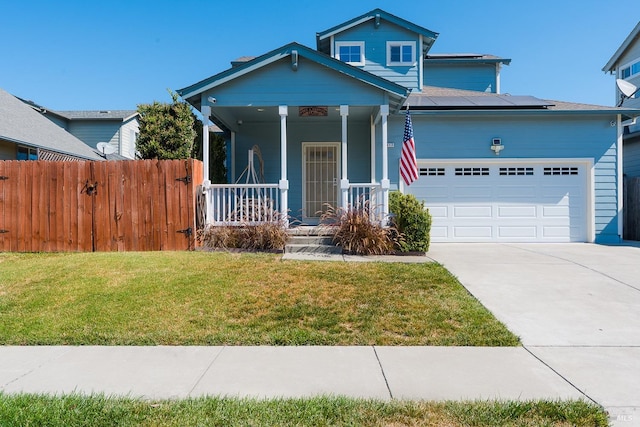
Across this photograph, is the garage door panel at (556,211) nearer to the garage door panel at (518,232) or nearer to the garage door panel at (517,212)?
the garage door panel at (517,212)

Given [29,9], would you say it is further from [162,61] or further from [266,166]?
[266,166]

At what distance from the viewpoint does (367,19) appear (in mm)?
13484

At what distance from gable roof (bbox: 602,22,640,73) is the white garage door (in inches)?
471

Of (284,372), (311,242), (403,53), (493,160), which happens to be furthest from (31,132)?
(493,160)

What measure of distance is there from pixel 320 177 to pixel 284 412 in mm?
10045

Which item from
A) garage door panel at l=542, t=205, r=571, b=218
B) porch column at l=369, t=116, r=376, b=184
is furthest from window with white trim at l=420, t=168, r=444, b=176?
garage door panel at l=542, t=205, r=571, b=218

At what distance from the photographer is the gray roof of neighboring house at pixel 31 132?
458 inches

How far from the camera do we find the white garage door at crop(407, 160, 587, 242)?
1119 centimetres

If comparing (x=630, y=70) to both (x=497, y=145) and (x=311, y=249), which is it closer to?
(x=497, y=145)

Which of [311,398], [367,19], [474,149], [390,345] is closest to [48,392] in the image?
[311,398]

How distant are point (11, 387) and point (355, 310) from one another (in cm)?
340

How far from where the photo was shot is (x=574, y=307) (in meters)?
5.09

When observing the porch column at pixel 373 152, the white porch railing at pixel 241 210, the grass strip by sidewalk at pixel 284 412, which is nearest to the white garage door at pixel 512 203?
the porch column at pixel 373 152

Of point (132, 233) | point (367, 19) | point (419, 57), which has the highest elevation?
point (367, 19)
